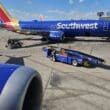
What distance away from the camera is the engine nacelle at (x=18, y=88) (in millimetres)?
3458

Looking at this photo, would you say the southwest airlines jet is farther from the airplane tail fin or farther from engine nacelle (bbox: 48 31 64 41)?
the airplane tail fin

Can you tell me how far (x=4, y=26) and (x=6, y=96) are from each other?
5191 cm

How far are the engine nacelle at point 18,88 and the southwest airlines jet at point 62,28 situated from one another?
41.2 m

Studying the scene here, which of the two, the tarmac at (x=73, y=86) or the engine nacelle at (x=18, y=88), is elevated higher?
the engine nacelle at (x=18, y=88)

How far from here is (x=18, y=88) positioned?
3725 millimetres

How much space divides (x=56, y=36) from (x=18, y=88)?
42327 millimetres

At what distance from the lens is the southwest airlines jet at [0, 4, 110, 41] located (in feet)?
149

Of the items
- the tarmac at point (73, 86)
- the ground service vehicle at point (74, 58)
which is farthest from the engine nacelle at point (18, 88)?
the ground service vehicle at point (74, 58)

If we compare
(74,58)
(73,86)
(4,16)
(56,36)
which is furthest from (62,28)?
(73,86)

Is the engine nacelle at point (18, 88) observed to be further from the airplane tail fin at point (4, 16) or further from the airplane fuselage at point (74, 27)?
the airplane tail fin at point (4, 16)

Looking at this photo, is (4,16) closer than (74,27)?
No

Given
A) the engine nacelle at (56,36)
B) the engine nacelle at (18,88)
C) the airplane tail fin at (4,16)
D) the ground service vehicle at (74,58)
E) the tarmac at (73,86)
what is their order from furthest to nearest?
the airplane tail fin at (4,16) < the engine nacelle at (56,36) < the ground service vehicle at (74,58) < the tarmac at (73,86) < the engine nacelle at (18,88)

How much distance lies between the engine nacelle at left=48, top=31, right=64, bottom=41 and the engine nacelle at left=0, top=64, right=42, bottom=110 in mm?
41198

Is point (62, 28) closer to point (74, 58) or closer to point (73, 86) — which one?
point (74, 58)
